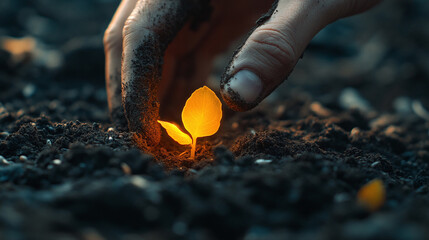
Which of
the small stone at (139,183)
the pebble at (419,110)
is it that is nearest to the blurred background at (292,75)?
the pebble at (419,110)

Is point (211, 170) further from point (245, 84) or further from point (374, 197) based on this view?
point (374, 197)

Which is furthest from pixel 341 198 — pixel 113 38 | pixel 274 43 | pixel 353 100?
pixel 353 100

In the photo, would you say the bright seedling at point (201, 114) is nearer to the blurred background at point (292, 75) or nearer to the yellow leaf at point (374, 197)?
the yellow leaf at point (374, 197)

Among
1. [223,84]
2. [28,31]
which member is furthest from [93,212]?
[28,31]

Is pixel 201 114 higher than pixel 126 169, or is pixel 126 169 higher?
pixel 201 114

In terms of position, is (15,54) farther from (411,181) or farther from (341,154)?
(411,181)

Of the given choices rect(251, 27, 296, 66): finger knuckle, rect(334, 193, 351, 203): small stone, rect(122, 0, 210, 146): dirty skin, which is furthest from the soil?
rect(251, 27, 296, 66): finger knuckle
